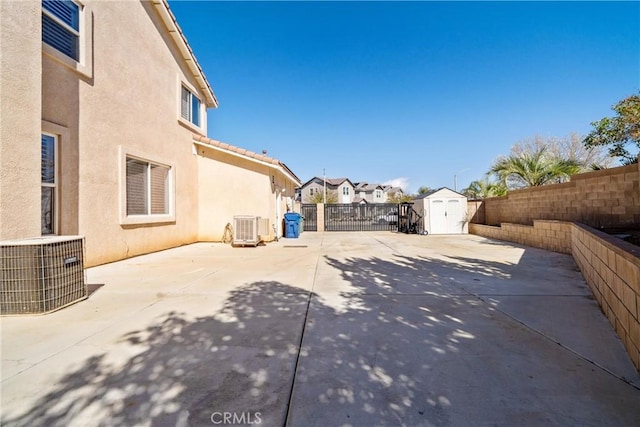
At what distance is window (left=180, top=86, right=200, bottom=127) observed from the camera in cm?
1033

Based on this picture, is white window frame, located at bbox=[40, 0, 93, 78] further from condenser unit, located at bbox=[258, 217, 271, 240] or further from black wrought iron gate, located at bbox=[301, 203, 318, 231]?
black wrought iron gate, located at bbox=[301, 203, 318, 231]

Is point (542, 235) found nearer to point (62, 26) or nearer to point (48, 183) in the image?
point (48, 183)

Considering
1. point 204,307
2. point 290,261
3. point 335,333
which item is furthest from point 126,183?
point 335,333

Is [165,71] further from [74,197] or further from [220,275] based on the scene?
[220,275]

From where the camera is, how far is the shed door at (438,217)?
1538 cm

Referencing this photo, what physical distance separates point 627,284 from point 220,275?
19.0 ft

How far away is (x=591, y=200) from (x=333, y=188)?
44896 mm

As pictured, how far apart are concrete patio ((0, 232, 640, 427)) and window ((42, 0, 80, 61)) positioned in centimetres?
516

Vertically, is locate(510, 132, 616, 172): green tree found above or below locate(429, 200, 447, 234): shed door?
above

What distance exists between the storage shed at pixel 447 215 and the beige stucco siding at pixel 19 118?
50.2 ft

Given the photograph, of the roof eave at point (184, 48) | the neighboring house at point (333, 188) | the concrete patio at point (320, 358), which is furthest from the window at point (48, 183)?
the neighboring house at point (333, 188)

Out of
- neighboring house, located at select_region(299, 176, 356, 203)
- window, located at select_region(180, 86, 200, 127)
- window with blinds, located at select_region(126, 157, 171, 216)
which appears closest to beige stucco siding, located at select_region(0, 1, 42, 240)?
window with blinds, located at select_region(126, 157, 171, 216)

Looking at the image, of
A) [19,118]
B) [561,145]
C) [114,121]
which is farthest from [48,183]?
[561,145]

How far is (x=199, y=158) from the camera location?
10.8m
